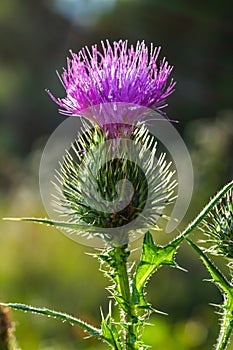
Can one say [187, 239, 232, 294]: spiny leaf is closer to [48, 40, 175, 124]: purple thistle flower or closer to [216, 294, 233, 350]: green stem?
[216, 294, 233, 350]: green stem

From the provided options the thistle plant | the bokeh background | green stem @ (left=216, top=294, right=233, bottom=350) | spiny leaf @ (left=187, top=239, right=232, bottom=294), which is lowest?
green stem @ (left=216, top=294, right=233, bottom=350)

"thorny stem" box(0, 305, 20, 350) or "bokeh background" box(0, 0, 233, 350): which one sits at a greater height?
"bokeh background" box(0, 0, 233, 350)

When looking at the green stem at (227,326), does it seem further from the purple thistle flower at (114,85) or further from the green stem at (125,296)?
the purple thistle flower at (114,85)

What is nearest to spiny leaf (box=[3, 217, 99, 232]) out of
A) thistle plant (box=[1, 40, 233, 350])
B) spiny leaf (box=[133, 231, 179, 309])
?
thistle plant (box=[1, 40, 233, 350])

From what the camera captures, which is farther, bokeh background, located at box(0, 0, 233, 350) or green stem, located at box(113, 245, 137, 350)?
bokeh background, located at box(0, 0, 233, 350)

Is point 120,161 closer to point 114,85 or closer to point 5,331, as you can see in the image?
point 114,85

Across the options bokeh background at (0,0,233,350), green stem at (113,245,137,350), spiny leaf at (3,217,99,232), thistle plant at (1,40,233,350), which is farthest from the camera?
bokeh background at (0,0,233,350)
